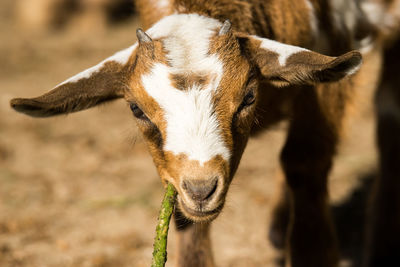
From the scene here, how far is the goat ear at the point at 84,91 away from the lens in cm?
378

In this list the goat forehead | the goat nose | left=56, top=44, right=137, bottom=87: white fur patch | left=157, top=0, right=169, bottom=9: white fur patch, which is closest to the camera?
the goat nose

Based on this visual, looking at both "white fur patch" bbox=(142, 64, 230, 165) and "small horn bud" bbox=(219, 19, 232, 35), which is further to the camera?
"small horn bud" bbox=(219, 19, 232, 35)

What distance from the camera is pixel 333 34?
496 cm

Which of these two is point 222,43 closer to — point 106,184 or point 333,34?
point 333,34

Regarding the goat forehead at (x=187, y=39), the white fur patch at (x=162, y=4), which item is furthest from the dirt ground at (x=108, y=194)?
the white fur patch at (x=162, y=4)

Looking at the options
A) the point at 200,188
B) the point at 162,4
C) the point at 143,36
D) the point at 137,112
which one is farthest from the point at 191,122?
the point at 162,4

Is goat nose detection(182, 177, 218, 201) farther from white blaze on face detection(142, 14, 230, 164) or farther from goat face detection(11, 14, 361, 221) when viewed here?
white blaze on face detection(142, 14, 230, 164)

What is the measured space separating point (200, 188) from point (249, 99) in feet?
2.47

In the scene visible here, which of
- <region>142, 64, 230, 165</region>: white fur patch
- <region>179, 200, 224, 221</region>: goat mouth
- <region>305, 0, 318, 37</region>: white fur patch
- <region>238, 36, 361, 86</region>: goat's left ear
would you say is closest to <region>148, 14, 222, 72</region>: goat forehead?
<region>142, 64, 230, 165</region>: white fur patch

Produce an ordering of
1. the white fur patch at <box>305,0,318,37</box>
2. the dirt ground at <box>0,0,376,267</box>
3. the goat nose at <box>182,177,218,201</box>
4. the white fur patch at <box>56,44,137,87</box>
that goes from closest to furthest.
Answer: the goat nose at <box>182,177,218,201</box> → the white fur patch at <box>56,44,137,87</box> → the white fur patch at <box>305,0,318,37</box> → the dirt ground at <box>0,0,376,267</box>

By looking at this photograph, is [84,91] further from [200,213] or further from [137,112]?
[200,213]

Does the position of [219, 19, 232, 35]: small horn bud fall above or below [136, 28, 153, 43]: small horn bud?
below

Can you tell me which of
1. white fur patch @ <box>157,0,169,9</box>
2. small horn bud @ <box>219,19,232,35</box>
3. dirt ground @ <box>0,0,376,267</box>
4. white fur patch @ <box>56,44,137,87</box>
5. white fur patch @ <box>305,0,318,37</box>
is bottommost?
dirt ground @ <box>0,0,376,267</box>

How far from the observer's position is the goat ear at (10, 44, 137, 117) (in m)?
3.78
